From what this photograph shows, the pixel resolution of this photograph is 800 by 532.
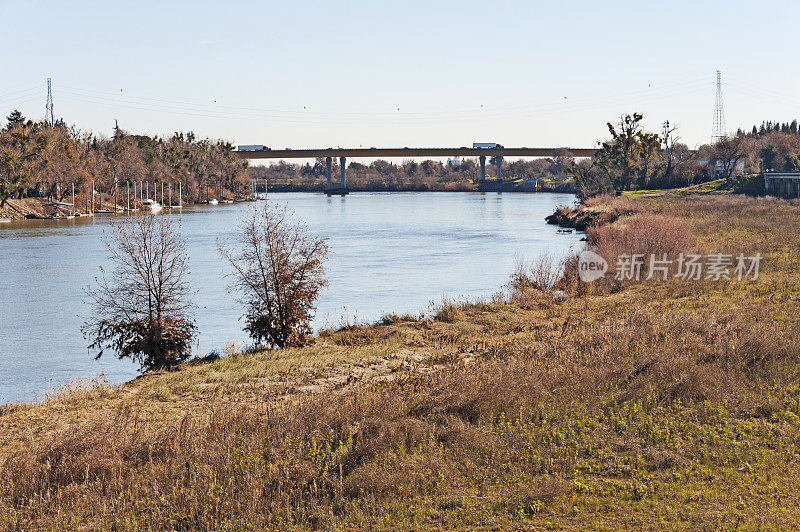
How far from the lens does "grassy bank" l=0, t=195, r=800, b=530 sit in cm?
1002

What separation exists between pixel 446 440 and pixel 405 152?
567 ft

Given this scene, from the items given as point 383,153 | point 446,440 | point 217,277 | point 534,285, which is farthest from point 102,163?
point 446,440

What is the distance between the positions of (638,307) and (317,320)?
13037 millimetres

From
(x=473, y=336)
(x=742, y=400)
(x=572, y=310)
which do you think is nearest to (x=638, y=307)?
(x=572, y=310)

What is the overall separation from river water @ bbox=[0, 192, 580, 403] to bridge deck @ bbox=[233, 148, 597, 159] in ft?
312

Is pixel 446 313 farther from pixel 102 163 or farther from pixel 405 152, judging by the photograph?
pixel 405 152

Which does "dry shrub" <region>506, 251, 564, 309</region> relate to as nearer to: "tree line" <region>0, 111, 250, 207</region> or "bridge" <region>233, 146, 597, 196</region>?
"tree line" <region>0, 111, 250, 207</region>

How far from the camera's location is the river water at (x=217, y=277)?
2623 centimetres

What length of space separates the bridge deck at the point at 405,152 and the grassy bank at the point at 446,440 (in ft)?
537

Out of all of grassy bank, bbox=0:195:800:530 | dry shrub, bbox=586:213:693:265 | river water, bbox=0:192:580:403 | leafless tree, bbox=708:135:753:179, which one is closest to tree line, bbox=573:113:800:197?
leafless tree, bbox=708:135:753:179

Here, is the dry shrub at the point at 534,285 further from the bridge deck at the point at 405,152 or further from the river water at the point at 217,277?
the bridge deck at the point at 405,152

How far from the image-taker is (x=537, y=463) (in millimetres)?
→ 11438

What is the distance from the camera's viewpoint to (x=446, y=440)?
1260cm

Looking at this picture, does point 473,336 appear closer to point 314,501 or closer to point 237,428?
point 237,428
